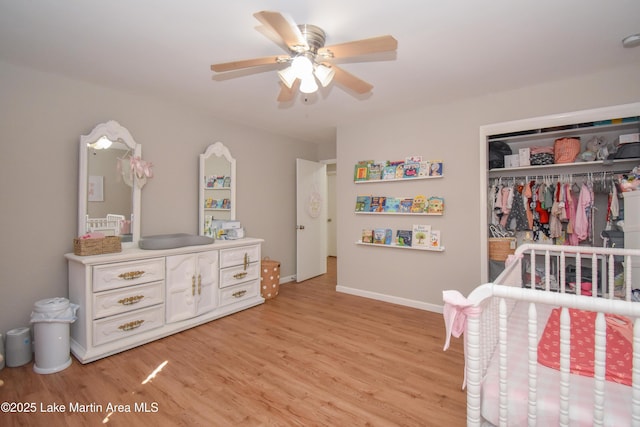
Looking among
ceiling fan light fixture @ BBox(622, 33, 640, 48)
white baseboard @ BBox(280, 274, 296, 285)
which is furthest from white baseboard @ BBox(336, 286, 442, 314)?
ceiling fan light fixture @ BBox(622, 33, 640, 48)

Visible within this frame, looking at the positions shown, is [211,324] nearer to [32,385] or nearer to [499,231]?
[32,385]

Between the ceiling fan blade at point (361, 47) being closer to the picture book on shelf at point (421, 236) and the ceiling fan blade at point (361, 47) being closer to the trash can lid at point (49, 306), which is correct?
the picture book on shelf at point (421, 236)

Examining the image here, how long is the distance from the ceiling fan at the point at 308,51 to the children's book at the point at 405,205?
1.82 metres

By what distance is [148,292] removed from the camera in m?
2.64

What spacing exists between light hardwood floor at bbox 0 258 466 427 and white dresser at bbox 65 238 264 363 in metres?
0.13

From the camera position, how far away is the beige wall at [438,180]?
2686mm

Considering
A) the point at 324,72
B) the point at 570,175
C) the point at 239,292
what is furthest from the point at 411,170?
the point at 239,292

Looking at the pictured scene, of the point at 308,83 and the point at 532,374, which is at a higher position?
the point at 308,83

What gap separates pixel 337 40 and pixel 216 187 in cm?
234

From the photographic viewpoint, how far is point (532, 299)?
1046mm

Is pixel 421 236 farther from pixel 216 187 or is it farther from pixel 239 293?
pixel 216 187

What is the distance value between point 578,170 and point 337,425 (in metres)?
3.41

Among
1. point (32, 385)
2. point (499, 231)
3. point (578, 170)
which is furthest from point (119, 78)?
point (578, 170)

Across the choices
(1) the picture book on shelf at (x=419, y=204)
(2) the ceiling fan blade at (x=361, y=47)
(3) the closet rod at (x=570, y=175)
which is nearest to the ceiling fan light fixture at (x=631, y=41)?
(3) the closet rod at (x=570, y=175)
